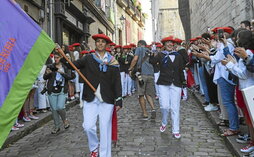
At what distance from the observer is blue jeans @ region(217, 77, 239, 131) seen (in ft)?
17.8

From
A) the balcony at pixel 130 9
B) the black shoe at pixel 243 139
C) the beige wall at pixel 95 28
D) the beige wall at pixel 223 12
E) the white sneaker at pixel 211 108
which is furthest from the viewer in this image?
the balcony at pixel 130 9

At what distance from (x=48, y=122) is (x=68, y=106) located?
187 centimetres

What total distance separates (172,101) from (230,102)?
1.15 meters

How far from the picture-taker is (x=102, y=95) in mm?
4402

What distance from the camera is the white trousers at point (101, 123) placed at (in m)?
4.34

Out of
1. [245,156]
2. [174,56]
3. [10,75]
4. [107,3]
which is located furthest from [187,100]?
[107,3]

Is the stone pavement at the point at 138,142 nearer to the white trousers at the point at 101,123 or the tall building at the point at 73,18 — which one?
the white trousers at the point at 101,123

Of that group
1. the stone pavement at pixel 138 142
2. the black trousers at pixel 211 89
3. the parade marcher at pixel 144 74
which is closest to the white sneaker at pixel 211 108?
the black trousers at pixel 211 89

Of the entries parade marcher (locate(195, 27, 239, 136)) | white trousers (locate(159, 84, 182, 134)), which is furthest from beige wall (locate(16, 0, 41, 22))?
parade marcher (locate(195, 27, 239, 136))

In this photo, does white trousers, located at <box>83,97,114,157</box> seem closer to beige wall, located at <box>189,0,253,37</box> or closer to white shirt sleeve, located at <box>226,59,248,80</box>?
white shirt sleeve, located at <box>226,59,248,80</box>

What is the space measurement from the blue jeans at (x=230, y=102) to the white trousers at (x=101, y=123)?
232 cm

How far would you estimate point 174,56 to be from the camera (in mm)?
6332

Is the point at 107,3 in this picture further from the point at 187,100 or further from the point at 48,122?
the point at 48,122

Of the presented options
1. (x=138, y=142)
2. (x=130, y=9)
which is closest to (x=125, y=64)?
(x=138, y=142)
